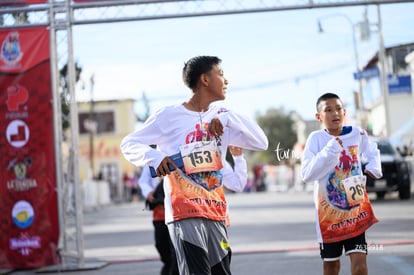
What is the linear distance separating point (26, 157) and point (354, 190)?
23.1ft

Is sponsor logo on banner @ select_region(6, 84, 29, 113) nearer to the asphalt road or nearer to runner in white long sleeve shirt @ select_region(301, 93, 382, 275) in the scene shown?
the asphalt road

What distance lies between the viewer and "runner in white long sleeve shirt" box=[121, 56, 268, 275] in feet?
Result: 17.4

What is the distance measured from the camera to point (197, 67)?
18.2ft

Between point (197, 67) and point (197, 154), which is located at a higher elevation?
point (197, 67)

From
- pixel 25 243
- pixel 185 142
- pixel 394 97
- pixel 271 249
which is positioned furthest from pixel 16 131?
pixel 394 97

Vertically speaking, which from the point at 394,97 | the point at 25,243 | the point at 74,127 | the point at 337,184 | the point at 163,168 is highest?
the point at 394,97

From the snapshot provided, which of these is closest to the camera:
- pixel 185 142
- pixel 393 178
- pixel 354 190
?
pixel 185 142

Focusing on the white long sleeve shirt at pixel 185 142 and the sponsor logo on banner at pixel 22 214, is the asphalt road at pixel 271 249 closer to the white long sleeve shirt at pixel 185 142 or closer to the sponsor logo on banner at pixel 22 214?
the sponsor logo on banner at pixel 22 214

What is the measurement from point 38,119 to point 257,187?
2037 inches

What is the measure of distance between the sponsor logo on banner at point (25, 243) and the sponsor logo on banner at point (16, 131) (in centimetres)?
139

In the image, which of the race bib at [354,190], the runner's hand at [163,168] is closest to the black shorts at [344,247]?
the race bib at [354,190]

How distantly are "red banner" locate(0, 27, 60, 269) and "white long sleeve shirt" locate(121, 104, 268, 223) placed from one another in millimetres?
7014

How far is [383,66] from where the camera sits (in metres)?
23.6

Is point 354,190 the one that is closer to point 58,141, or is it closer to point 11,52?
point 58,141
